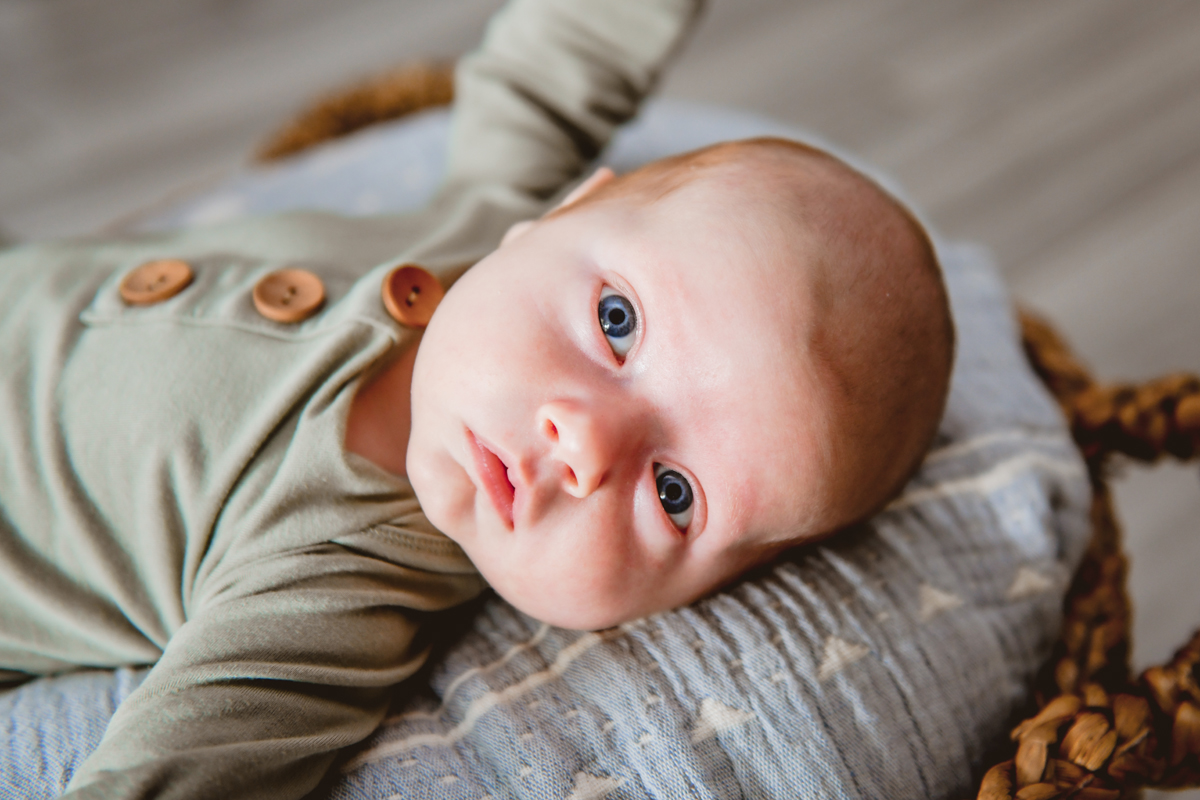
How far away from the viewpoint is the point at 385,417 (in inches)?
33.5

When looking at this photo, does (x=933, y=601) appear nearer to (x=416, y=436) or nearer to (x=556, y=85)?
(x=416, y=436)

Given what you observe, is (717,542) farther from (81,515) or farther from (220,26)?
(220,26)

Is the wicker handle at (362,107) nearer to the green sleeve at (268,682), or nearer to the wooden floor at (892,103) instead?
the wooden floor at (892,103)

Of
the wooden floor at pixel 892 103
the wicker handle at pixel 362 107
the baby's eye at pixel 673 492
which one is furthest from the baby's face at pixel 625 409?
the wooden floor at pixel 892 103

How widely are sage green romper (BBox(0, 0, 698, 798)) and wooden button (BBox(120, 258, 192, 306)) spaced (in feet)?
0.04

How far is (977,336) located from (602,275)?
0.55 meters

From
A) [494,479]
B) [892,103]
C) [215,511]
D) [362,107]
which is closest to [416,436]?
[494,479]

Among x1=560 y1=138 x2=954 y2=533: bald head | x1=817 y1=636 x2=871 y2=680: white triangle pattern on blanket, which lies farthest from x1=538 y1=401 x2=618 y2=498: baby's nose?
x1=817 y1=636 x2=871 y2=680: white triangle pattern on blanket

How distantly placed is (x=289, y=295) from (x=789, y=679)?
576 millimetres

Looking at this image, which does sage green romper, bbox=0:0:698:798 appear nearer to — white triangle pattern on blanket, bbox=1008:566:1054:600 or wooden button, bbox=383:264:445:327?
wooden button, bbox=383:264:445:327

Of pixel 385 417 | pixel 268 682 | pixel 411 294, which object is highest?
pixel 411 294

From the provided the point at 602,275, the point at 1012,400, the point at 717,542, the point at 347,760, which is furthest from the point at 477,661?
the point at 1012,400

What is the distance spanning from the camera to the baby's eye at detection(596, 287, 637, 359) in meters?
0.71

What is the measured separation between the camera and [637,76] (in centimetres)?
122
